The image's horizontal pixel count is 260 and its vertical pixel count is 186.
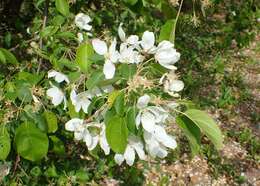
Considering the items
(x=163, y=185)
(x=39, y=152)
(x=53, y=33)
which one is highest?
(x=53, y=33)

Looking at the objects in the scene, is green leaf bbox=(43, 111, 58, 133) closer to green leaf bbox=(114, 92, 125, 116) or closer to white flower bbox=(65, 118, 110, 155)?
white flower bbox=(65, 118, 110, 155)

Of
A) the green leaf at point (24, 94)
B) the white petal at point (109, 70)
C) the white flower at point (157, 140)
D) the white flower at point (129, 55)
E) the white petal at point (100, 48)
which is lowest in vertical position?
the green leaf at point (24, 94)

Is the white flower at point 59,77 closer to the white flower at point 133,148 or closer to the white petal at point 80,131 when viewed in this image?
the white petal at point 80,131

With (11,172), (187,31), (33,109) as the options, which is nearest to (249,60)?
(187,31)

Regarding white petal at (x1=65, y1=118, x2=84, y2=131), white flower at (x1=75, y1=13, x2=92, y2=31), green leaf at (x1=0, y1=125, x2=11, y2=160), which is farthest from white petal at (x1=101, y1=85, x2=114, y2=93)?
white flower at (x1=75, y1=13, x2=92, y2=31)

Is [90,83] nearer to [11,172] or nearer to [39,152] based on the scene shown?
[39,152]

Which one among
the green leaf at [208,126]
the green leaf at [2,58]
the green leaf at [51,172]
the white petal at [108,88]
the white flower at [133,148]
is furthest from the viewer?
the green leaf at [51,172]

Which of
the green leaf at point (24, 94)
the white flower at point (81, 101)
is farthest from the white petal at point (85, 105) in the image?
the green leaf at point (24, 94)
